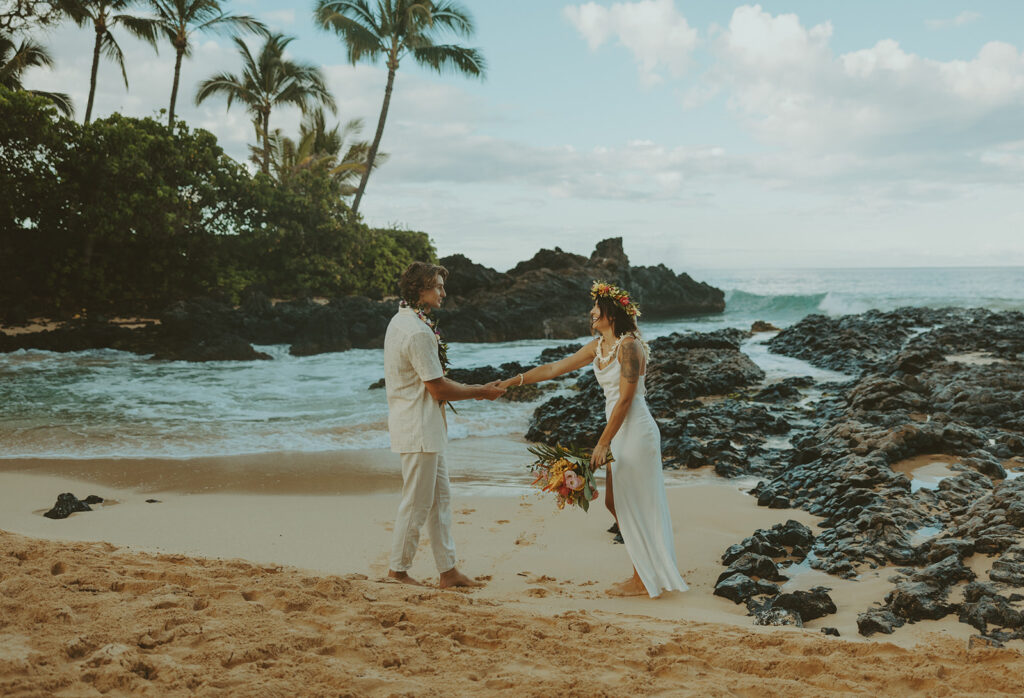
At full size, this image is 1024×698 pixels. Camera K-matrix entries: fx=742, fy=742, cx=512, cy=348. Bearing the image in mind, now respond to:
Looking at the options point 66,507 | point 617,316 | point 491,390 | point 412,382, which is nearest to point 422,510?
point 412,382

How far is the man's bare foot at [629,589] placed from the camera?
15.9 ft

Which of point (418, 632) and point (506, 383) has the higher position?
point (506, 383)

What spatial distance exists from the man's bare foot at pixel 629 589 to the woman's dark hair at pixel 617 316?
1.64m

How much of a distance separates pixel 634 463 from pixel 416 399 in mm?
1467

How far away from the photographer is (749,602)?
470 centimetres

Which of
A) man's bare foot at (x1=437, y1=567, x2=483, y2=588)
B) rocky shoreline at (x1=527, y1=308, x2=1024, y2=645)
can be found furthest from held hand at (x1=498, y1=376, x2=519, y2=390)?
rocky shoreline at (x1=527, y1=308, x2=1024, y2=645)

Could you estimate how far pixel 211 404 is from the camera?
13711mm

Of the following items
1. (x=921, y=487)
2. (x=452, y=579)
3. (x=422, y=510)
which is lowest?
(x=452, y=579)

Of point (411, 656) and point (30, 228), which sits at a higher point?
point (30, 228)

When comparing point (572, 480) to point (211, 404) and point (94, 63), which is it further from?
point (94, 63)

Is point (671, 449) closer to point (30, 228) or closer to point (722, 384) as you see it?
point (722, 384)

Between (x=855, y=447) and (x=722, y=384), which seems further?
(x=722, y=384)

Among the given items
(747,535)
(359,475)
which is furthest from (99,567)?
(747,535)

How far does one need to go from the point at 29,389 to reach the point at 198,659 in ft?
47.0
